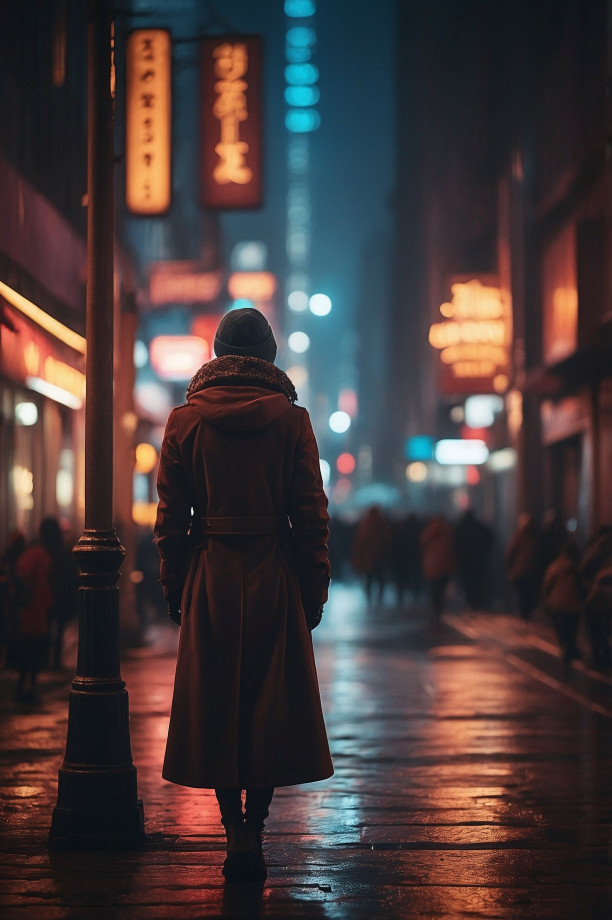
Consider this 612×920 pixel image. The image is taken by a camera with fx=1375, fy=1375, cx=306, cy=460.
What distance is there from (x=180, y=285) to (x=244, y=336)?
101ft

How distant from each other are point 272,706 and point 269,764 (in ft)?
0.76

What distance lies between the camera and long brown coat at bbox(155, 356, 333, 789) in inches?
221

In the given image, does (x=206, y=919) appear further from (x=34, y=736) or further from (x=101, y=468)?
(x=34, y=736)

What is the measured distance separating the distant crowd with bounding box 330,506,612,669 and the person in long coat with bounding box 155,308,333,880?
26.9 ft

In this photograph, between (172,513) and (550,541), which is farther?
(550,541)

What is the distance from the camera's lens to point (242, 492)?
573 cm

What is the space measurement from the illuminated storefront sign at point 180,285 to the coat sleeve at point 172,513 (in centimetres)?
3023

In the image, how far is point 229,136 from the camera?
1770 centimetres

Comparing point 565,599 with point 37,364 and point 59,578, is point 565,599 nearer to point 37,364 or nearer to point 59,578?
point 59,578

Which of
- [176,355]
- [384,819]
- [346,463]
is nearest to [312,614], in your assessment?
[384,819]

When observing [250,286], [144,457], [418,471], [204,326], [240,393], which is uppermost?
[250,286]

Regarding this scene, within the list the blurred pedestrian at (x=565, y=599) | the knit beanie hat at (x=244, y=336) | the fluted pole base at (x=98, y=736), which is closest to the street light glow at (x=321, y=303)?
the blurred pedestrian at (x=565, y=599)

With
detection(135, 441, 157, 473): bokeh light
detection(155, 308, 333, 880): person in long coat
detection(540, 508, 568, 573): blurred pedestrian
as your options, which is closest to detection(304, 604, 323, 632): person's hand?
detection(155, 308, 333, 880): person in long coat

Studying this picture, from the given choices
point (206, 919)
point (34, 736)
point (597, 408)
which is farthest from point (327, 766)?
point (597, 408)
